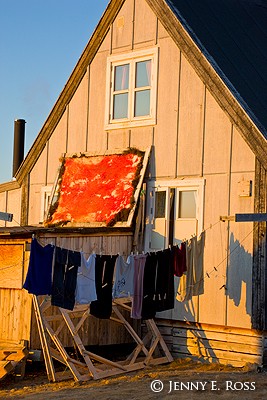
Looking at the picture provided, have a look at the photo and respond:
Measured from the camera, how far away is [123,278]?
18.1 metres

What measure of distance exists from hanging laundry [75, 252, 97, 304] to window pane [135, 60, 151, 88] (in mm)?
5208

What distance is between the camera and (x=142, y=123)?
20.5m

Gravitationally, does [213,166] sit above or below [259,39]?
below

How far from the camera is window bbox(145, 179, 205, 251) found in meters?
19.1

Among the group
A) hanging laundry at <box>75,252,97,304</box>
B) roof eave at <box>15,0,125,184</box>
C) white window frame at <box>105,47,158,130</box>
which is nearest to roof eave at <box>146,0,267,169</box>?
white window frame at <box>105,47,158,130</box>

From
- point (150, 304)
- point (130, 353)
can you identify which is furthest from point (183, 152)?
point (130, 353)

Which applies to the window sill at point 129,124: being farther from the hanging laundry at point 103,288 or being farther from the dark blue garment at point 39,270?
the dark blue garment at point 39,270

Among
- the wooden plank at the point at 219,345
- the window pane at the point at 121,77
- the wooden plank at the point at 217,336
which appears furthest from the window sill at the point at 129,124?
the wooden plank at the point at 219,345

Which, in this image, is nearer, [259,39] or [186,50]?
[186,50]

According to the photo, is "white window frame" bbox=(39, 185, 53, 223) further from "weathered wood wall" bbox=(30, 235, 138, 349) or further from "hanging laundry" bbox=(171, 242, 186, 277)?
"hanging laundry" bbox=(171, 242, 186, 277)

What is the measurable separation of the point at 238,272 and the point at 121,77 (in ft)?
20.5

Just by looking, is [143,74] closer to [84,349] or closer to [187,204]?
[187,204]

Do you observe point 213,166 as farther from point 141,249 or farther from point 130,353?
point 130,353

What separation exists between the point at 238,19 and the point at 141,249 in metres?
7.16
